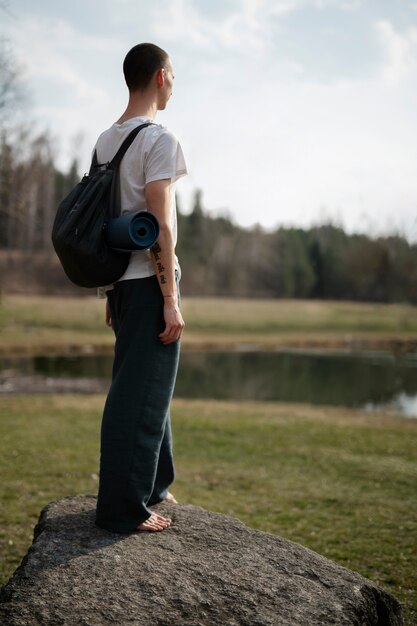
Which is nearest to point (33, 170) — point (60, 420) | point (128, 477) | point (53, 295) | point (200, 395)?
point (53, 295)

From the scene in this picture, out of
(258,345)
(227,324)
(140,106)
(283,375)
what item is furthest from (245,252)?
(140,106)

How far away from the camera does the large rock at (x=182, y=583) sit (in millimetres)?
2598

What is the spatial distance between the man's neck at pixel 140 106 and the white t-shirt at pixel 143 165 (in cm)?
6

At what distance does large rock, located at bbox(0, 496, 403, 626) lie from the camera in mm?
2598

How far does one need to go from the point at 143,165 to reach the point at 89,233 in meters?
0.52

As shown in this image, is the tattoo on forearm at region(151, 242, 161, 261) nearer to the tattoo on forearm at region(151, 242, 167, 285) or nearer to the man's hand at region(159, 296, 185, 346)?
the tattoo on forearm at region(151, 242, 167, 285)

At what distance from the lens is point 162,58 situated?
349cm

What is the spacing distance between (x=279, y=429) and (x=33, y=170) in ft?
155

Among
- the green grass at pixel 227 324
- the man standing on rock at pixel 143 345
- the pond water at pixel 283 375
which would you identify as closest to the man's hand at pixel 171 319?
the man standing on rock at pixel 143 345

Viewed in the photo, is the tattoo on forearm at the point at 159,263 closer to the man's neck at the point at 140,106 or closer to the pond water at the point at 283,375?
the man's neck at the point at 140,106

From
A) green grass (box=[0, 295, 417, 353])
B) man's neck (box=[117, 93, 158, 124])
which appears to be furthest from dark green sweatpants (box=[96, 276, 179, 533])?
green grass (box=[0, 295, 417, 353])

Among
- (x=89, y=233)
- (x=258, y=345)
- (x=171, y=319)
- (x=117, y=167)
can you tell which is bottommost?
(x=258, y=345)

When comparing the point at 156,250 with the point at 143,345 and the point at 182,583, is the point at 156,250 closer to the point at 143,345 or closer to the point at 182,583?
the point at 143,345

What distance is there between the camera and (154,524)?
11.1 feet
